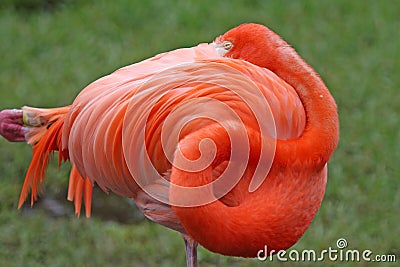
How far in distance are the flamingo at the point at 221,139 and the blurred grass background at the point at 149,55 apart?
3.25ft

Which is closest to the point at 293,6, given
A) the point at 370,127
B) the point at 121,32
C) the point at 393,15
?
the point at 393,15

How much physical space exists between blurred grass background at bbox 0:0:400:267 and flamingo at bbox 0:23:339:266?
39.0 inches

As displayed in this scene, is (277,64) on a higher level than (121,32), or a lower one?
higher

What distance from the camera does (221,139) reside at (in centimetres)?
269

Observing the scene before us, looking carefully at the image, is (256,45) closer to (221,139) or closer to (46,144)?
(221,139)

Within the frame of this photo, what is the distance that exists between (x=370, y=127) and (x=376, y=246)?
1376 millimetres

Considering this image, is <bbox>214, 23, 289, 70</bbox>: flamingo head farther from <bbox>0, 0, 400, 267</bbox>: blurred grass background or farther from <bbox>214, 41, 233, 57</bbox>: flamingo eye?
<bbox>0, 0, 400, 267</bbox>: blurred grass background

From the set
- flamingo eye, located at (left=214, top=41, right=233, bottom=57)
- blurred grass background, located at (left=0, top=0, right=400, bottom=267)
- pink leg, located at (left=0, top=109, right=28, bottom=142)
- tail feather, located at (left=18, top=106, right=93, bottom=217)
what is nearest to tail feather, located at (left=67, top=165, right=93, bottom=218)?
tail feather, located at (left=18, top=106, right=93, bottom=217)

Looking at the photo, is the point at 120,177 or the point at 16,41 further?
the point at 16,41

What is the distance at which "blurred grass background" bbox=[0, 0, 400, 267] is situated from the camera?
431 centimetres

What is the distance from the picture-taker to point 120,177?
3283 mm

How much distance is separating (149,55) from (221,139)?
12.5 ft

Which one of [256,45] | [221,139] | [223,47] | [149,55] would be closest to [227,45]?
[223,47]

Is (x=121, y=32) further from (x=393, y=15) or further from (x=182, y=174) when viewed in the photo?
(x=182, y=174)
